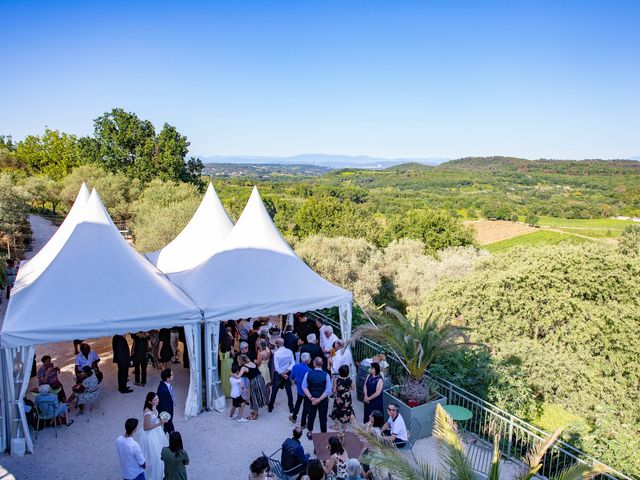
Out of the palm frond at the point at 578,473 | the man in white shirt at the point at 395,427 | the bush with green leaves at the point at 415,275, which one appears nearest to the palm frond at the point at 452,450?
the palm frond at the point at 578,473

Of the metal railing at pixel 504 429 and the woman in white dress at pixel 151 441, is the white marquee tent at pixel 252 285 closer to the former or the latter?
the metal railing at pixel 504 429

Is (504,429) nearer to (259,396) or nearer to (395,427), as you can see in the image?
(395,427)

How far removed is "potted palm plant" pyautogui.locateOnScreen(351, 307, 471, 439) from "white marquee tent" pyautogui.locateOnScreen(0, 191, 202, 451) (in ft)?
12.2

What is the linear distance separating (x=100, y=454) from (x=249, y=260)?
16.6 ft

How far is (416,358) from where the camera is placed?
8.99 m

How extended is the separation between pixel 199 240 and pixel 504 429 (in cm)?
1031

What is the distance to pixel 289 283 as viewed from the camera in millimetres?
10898

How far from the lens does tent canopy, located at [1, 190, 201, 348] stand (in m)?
8.25

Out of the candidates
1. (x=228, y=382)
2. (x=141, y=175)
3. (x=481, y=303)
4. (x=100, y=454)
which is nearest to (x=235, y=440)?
(x=228, y=382)

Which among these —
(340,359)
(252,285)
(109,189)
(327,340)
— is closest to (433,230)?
(109,189)

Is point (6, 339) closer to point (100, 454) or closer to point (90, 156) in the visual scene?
point (100, 454)

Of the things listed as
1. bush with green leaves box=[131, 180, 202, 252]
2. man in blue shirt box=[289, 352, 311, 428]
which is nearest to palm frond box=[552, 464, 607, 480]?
man in blue shirt box=[289, 352, 311, 428]

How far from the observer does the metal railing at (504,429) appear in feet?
25.8

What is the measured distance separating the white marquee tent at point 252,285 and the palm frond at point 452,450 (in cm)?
526
